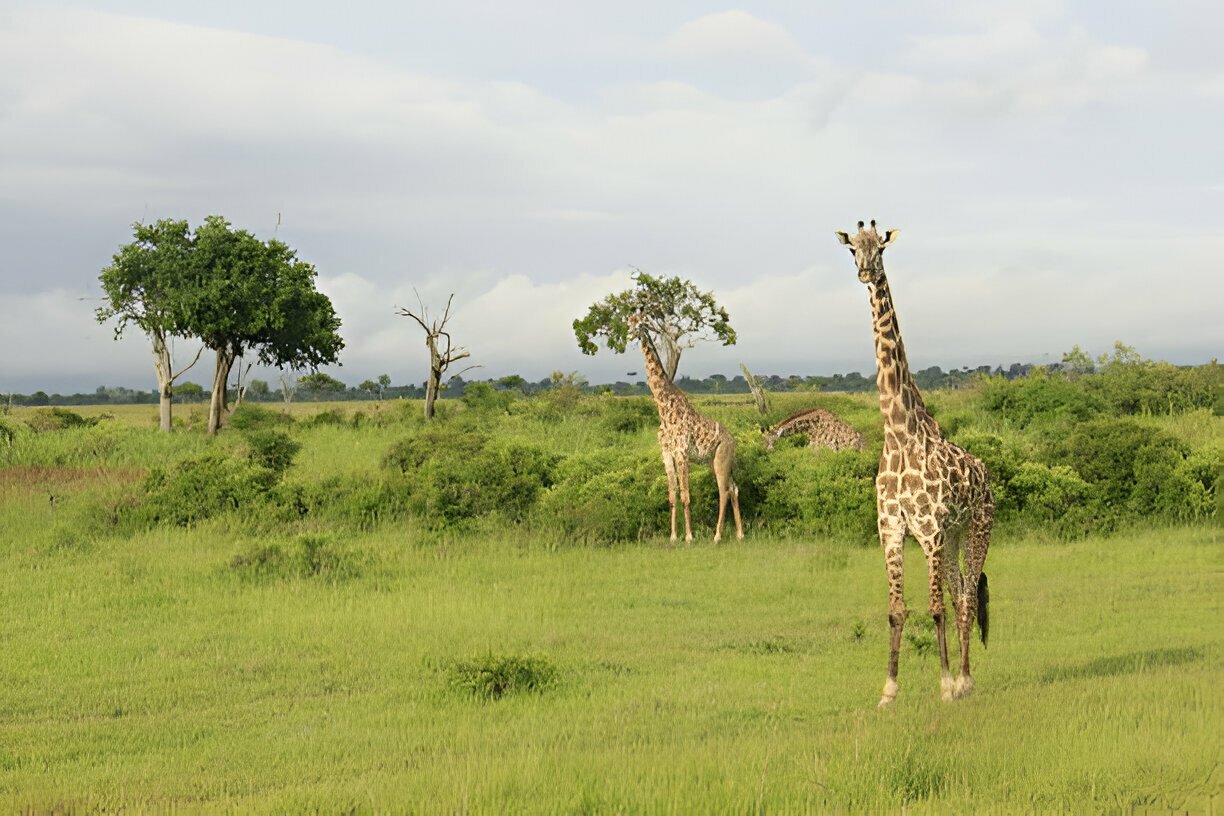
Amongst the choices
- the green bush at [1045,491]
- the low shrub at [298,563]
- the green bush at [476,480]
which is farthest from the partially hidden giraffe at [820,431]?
the low shrub at [298,563]

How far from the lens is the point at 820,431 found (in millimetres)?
24562

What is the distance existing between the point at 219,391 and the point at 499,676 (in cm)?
3276

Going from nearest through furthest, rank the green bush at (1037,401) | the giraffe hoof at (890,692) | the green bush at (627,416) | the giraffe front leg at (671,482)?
the giraffe hoof at (890,692) → the giraffe front leg at (671,482) → the green bush at (1037,401) → the green bush at (627,416)

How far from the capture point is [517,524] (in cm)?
1848

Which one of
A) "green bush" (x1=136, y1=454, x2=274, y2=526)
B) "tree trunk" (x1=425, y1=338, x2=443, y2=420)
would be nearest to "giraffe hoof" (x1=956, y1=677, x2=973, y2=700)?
"green bush" (x1=136, y1=454, x2=274, y2=526)

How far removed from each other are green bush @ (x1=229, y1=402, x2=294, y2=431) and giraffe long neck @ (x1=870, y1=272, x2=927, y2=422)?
31.0m

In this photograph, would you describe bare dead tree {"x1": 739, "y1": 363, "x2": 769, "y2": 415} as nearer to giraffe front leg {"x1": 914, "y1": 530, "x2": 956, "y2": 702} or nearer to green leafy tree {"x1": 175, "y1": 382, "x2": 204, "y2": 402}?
giraffe front leg {"x1": 914, "y1": 530, "x2": 956, "y2": 702}

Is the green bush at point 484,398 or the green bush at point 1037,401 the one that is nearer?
the green bush at point 1037,401

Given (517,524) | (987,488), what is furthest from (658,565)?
(987,488)

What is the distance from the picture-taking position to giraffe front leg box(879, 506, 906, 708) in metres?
8.88

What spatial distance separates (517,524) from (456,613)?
17.3 ft

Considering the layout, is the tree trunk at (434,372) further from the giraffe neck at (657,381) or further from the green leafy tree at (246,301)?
the giraffe neck at (657,381)

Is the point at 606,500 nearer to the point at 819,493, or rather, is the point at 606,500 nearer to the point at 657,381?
the point at 657,381

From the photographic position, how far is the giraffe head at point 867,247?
9016 millimetres
